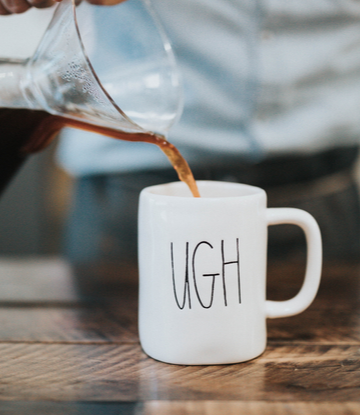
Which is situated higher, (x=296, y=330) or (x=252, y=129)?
(x=252, y=129)

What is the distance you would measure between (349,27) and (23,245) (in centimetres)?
84

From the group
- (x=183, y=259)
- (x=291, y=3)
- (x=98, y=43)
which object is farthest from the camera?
(x=291, y=3)

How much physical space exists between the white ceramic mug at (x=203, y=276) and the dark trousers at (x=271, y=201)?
387 millimetres

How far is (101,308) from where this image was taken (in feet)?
2.01

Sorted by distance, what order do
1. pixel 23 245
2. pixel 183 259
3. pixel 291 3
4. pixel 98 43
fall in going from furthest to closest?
pixel 23 245
pixel 291 3
pixel 98 43
pixel 183 259

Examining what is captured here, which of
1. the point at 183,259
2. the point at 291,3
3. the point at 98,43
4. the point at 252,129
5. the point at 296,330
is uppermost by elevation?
the point at 291,3

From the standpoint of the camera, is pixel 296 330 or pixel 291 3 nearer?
pixel 296 330

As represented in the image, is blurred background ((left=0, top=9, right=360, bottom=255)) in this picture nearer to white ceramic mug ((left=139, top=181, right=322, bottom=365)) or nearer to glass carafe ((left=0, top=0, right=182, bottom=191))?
glass carafe ((left=0, top=0, right=182, bottom=191))

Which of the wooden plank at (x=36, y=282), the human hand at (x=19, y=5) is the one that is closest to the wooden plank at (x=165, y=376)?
the wooden plank at (x=36, y=282)

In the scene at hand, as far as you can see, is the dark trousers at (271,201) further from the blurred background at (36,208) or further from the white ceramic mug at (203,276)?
the white ceramic mug at (203,276)

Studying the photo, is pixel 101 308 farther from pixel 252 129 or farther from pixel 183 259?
pixel 252 129

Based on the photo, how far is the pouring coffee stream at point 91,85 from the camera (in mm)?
443

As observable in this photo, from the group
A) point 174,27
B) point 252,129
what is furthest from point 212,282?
point 174,27

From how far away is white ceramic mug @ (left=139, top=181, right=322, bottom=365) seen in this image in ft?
1.46
